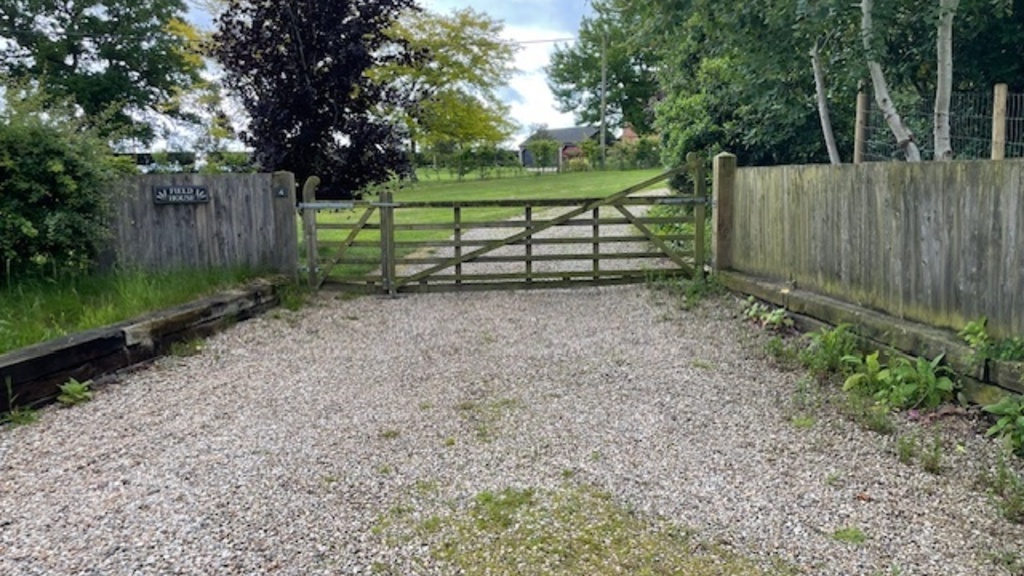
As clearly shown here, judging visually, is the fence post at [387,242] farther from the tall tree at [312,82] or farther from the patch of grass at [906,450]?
the patch of grass at [906,450]

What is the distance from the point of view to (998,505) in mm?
3070

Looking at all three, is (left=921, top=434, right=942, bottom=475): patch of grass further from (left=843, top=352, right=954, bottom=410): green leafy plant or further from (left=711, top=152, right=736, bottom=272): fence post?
(left=711, top=152, right=736, bottom=272): fence post

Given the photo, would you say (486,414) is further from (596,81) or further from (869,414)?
(596,81)

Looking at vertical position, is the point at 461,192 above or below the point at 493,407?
above

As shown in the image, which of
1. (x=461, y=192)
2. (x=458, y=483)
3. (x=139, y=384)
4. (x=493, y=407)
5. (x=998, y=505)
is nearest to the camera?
(x=998, y=505)

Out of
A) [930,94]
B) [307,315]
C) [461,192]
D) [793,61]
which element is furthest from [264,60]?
[461,192]

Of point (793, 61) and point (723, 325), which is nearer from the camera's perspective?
point (723, 325)

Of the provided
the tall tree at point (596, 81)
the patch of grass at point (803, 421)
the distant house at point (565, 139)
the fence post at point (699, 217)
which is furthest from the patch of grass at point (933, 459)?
the tall tree at point (596, 81)

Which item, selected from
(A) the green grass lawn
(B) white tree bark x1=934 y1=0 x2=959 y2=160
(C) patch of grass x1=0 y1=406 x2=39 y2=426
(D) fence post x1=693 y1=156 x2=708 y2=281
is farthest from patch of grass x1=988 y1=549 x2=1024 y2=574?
(A) the green grass lawn

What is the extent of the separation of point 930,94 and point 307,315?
7642 millimetres

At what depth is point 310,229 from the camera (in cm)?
838

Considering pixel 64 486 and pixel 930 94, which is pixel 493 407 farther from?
pixel 930 94

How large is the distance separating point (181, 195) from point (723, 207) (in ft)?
20.3

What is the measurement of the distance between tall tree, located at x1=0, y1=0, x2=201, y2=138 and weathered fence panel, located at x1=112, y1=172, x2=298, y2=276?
23137mm
